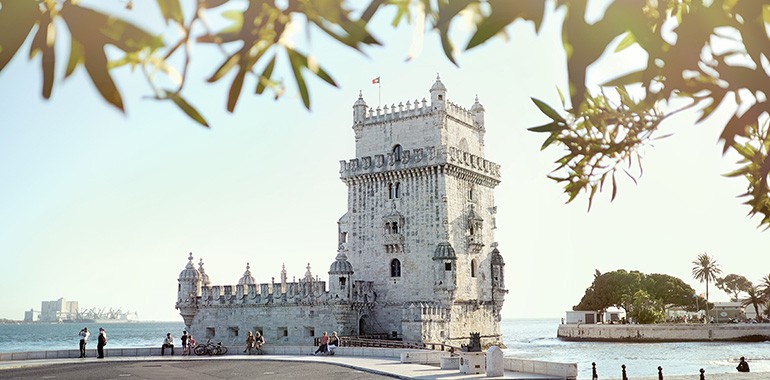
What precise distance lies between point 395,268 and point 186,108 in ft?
144

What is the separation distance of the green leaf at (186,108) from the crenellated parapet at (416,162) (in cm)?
4318

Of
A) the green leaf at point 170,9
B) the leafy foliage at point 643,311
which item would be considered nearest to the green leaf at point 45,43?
the green leaf at point 170,9

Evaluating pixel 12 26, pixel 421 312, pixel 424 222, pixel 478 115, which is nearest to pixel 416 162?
pixel 424 222

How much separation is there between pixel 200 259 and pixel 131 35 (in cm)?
5213

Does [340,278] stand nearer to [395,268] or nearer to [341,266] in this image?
[341,266]

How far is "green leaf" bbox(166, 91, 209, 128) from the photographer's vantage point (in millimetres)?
2107

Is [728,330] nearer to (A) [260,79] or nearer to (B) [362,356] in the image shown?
(B) [362,356]

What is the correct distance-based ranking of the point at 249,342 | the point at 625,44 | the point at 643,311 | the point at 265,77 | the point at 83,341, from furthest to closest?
the point at 643,311
the point at 249,342
the point at 83,341
the point at 625,44
the point at 265,77

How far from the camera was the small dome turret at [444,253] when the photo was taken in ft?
143

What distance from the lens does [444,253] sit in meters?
43.8

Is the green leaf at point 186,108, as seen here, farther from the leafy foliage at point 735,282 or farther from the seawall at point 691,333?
the leafy foliage at point 735,282

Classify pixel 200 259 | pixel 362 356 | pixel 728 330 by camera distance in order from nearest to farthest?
pixel 362 356 → pixel 200 259 → pixel 728 330

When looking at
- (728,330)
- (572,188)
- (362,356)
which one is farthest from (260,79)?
(728,330)

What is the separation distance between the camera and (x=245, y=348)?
37.3 meters
